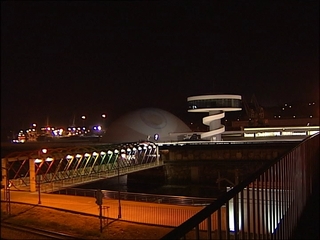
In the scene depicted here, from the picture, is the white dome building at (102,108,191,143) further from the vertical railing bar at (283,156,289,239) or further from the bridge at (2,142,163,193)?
the vertical railing bar at (283,156,289,239)

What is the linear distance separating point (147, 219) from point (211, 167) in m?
31.5

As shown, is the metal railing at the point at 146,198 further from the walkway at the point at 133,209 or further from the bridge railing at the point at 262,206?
the bridge railing at the point at 262,206

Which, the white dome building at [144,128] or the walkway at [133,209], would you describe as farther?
the white dome building at [144,128]

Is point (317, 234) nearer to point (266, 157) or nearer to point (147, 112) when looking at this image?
point (266, 157)

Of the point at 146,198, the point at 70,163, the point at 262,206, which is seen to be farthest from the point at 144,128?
the point at 262,206

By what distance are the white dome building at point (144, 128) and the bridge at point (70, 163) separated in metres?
18.7

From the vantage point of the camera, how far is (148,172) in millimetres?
49344

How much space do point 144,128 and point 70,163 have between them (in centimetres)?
3475

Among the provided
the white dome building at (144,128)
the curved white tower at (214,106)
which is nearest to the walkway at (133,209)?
the curved white tower at (214,106)

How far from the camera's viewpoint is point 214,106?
195 feet

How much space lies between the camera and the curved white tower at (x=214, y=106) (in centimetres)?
5934

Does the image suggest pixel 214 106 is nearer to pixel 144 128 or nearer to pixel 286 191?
pixel 144 128

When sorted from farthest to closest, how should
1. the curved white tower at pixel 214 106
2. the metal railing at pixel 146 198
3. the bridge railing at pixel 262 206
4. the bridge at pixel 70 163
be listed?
1. the curved white tower at pixel 214 106
2. the bridge at pixel 70 163
3. the metal railing at pixel 146 198
4. the bridge railing at pixel 262 206

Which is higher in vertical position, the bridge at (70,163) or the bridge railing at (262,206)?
the bridge railing at (262,206)
